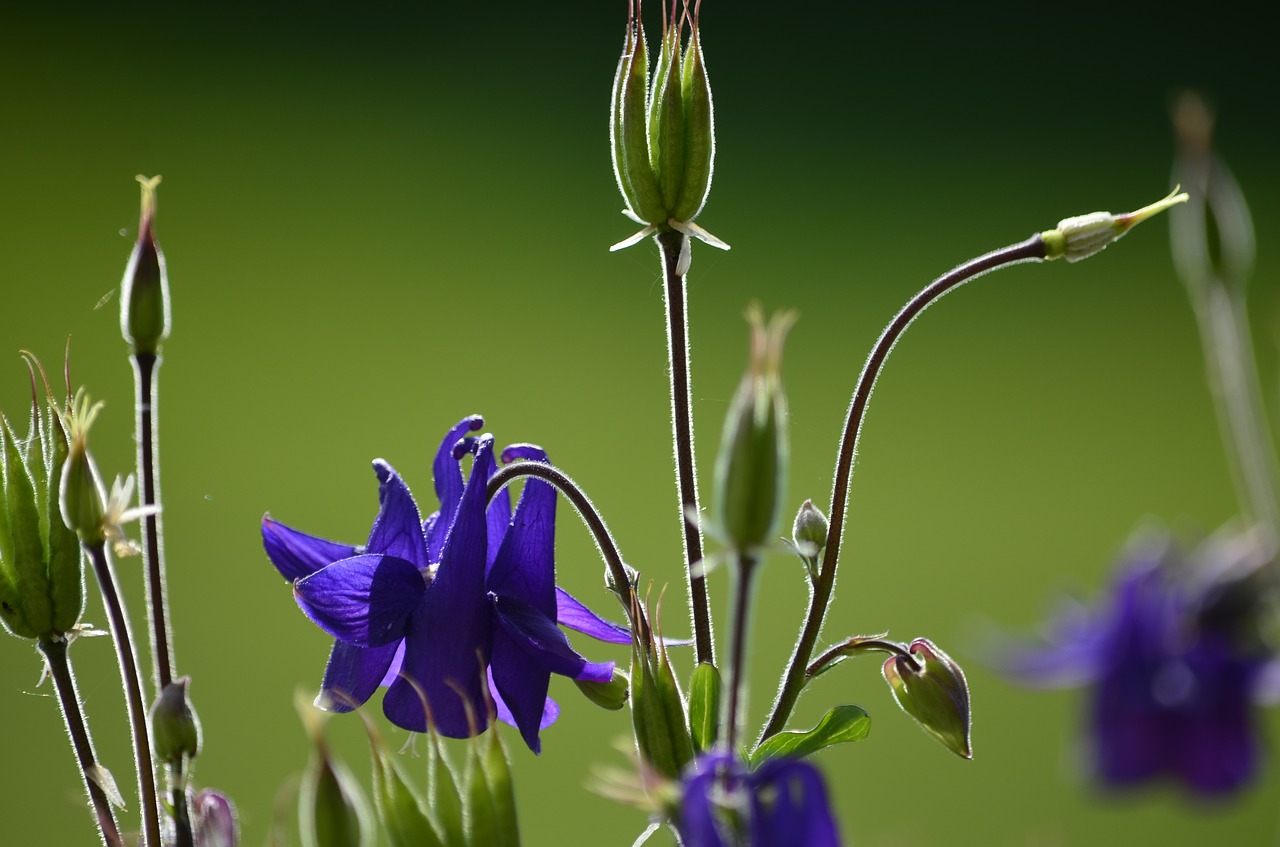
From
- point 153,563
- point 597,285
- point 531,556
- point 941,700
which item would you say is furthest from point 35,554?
point 597,285

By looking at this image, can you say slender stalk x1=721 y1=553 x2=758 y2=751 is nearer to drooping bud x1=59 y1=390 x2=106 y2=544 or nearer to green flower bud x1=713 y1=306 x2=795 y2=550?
green flower bud x1=713 y1=306 x2=795 y2=550

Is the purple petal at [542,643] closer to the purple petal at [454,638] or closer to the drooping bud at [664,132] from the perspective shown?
the purple petal at [454,638]

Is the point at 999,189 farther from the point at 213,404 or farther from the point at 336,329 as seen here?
the point at 213,404

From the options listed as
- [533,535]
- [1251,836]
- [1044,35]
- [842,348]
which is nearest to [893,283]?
[842,348]

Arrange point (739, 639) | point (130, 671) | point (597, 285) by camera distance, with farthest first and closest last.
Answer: point (597, 285), point (130, 671), point (739, 639)

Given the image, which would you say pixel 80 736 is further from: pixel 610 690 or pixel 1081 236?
pixel 1081 236
